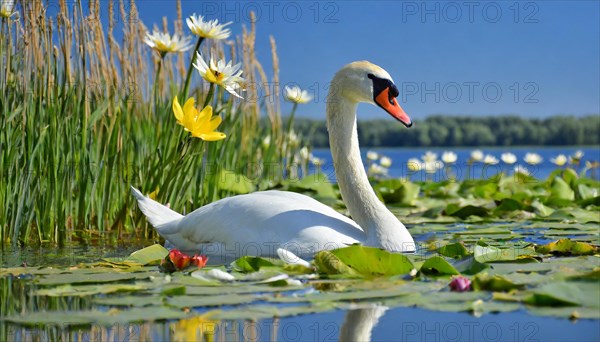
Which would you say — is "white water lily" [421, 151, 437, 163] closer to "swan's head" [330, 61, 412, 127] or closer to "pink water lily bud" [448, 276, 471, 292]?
"swan's head" [330, 61, 412, 127]

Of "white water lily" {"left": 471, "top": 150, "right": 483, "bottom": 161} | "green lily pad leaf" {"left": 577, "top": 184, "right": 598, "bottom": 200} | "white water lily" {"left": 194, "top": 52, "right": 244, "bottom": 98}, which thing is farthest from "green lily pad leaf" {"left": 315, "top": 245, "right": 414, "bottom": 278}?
"white water lily" {"left": 471, "top": 150, "right": 483, "bottom": 161}

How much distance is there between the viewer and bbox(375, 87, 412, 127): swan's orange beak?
451 cm

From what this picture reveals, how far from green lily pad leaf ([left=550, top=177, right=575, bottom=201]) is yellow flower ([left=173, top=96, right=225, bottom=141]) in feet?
13.4

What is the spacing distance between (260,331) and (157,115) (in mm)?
3820

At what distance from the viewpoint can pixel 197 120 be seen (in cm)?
471

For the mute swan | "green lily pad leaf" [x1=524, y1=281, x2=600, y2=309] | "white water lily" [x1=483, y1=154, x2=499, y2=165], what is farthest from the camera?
"white water lily" [x1=483, y1=154, x2=499, y2=165]

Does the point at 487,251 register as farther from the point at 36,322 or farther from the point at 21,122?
the point at 21,122

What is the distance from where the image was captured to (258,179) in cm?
870

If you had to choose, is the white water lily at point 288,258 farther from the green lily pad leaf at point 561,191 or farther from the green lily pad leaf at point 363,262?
Answer: the green lily pad leaf at point 561,191

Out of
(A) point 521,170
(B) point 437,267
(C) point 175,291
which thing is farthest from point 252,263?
(A) point 521,170

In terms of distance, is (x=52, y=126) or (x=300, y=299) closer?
(x=300, y=299)

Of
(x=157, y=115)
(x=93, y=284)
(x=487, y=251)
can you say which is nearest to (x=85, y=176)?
(x=157, y=115)

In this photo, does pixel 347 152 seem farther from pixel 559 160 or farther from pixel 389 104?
pixel 559 160

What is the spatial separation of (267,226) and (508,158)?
684 centimetres
